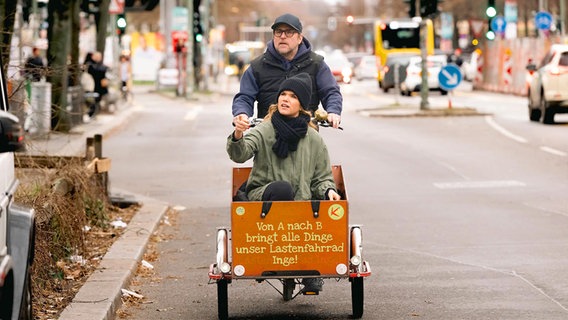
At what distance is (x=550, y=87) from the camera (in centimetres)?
2998

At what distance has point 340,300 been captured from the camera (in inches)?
357

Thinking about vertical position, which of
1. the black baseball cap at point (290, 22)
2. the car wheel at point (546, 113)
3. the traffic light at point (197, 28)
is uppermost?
the traffic light at point (197, 28)

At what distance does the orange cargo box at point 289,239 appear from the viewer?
793 cm

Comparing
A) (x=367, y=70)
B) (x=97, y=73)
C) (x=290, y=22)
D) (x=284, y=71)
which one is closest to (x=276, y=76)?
(x=284, y=71)

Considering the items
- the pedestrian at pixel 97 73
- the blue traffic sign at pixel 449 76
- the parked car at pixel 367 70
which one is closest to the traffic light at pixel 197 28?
the pedestrian at pixel 97 73

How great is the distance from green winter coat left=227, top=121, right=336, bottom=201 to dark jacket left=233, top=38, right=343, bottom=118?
1.88 ft

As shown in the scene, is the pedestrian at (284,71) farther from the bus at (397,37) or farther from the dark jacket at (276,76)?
the bus at (397,37)

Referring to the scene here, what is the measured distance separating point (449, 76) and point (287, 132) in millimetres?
27558

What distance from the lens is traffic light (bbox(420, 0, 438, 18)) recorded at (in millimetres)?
34438

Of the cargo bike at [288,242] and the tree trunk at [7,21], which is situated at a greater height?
the tree trunk at [7,21]

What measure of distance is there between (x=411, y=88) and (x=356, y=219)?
127 feet

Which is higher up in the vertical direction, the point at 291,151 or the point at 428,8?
the point at 428,8

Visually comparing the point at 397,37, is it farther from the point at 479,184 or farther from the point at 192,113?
the point at 479,184

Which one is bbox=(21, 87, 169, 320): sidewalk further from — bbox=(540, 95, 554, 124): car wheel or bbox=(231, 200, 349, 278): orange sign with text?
bbox=(540, 95, 554, 124): car wheel
